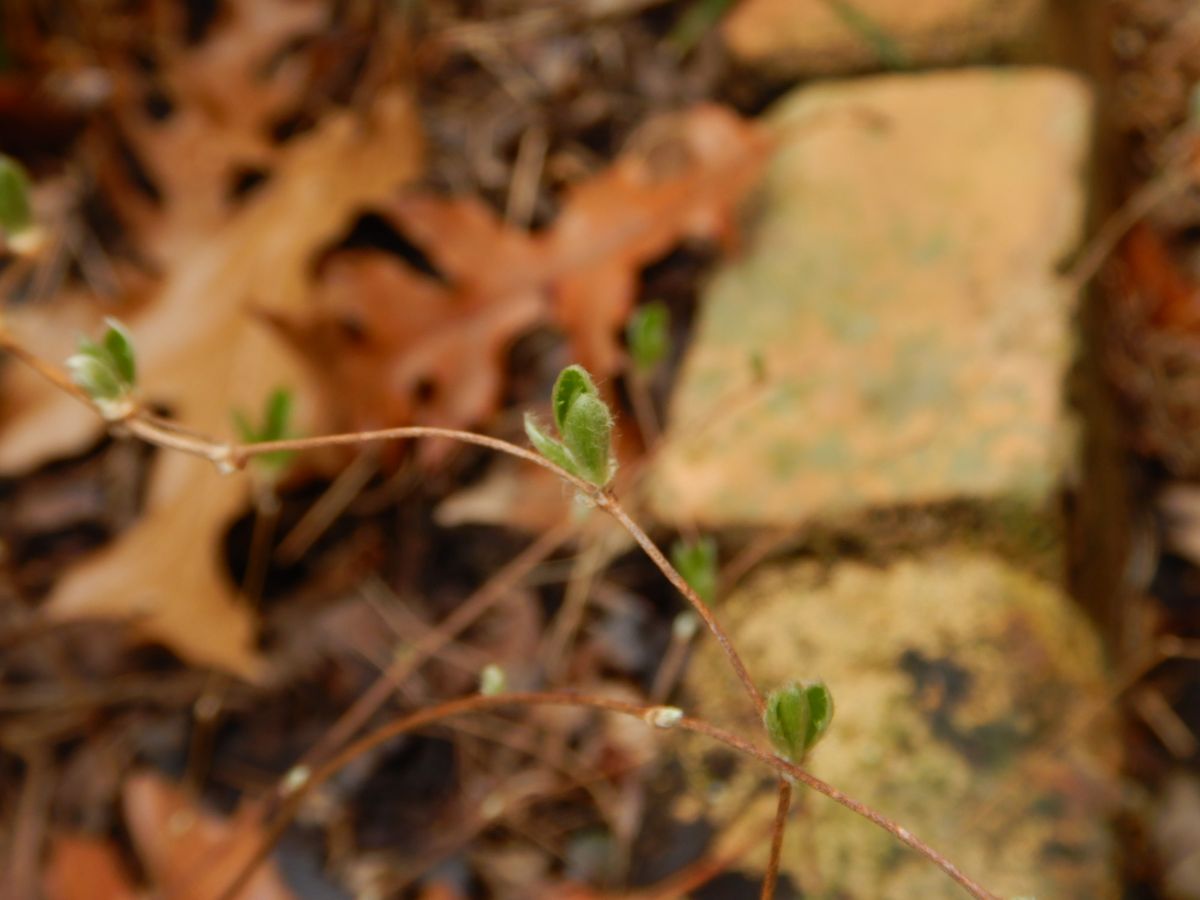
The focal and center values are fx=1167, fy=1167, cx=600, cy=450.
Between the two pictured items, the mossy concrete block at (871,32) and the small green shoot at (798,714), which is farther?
the mossy concrete block at (871,32)

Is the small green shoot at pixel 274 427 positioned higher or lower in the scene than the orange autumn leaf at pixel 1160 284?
higher

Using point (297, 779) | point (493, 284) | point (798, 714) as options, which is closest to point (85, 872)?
point (297, 779)

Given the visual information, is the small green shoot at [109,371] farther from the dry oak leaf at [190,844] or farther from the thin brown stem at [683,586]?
the dry oak leaf at [190,844]

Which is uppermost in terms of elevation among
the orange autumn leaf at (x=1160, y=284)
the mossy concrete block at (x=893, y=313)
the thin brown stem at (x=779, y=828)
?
the thin brown stem at (x=779, y=828)

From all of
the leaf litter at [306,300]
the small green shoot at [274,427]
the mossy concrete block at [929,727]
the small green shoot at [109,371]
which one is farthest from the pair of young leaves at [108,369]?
the mossy concrete block at [929,727]

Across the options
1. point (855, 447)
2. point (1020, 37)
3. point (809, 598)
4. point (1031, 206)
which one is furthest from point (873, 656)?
point (1020, 37)

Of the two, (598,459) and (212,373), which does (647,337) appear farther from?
(212,373)
